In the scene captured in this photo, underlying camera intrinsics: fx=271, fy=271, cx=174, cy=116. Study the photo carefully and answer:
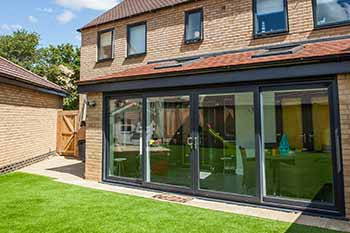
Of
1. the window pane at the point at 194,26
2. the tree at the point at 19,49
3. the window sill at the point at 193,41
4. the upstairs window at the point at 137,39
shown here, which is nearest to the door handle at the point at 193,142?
the window sill at the point at 193,41

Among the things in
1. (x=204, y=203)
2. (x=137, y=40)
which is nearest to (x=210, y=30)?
(x=137, y=40)

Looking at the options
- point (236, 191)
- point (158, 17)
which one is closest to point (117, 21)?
point (158, 17)

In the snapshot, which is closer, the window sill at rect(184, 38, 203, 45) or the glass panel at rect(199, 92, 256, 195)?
the glass panel at rect(199, 92, 256, 195)

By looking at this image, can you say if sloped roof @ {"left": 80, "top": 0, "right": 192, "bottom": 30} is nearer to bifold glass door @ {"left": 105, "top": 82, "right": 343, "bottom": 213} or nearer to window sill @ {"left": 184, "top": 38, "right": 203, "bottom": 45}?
window sill @ {"left": 184, "top": 38, "right": 203, "bottom": 45}

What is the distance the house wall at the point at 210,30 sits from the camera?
867cm

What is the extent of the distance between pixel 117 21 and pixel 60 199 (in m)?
8.92

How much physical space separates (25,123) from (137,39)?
6.02 metres

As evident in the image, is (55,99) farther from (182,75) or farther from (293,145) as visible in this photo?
(293,145)

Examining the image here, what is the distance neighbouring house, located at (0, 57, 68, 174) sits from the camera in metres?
10.1

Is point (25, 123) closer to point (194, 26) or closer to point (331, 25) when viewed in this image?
Answer: point (194, 26)

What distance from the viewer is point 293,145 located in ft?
18.9

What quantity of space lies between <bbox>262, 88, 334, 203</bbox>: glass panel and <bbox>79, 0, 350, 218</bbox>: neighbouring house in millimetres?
20

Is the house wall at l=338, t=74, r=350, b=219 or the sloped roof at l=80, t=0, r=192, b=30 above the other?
the sloped roof at l=80, t=0, r=192, b=30

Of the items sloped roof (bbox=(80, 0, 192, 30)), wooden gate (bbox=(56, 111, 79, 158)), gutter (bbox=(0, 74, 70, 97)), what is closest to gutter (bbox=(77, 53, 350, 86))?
gutter (bbox=(0, 74, 70, 97))
